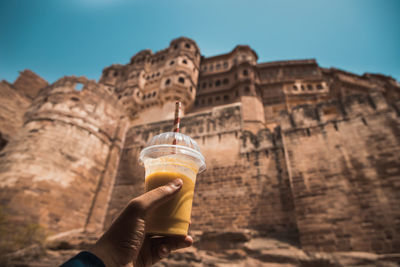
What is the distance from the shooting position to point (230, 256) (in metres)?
6.97

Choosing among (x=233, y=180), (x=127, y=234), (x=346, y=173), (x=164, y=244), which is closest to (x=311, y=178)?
(x=346, y=173)

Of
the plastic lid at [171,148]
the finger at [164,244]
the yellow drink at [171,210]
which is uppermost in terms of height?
the plastic lid at [171,148]

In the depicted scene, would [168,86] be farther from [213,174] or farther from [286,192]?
[286,192]

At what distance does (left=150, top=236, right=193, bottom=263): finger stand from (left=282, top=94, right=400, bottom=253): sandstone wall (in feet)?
22.1

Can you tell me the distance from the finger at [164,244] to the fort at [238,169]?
22.0 ft

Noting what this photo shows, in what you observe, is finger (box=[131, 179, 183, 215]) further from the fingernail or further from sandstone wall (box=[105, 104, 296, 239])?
sandstone wall (box=[105, 104, 296, 239])

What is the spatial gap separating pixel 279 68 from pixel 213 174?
2211 cm

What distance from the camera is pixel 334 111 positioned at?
9.24 m

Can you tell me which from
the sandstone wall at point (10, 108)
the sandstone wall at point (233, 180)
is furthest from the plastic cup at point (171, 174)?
the sandstone wall at point (10, 108)

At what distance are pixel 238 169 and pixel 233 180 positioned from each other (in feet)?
1.76

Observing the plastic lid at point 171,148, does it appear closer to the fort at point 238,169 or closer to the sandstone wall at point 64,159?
the fort at point 238,169

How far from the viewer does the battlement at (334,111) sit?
839cm

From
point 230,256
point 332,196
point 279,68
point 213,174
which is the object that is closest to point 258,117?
point 279,68

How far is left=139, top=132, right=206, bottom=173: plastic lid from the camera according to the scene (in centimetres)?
174
